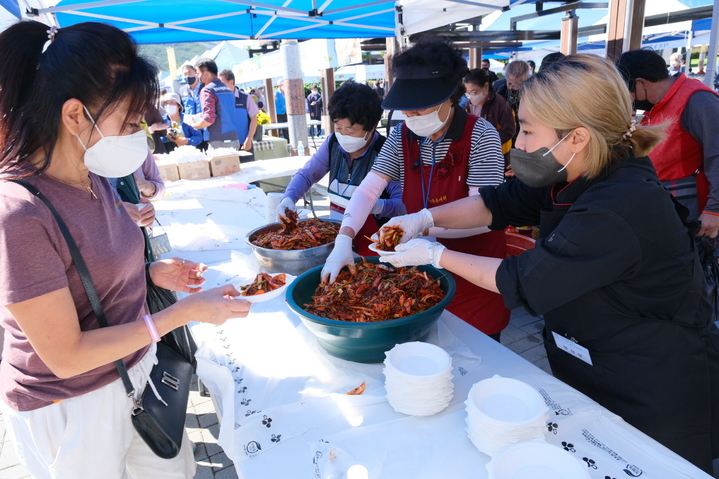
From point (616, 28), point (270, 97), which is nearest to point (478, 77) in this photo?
point (616, 28)

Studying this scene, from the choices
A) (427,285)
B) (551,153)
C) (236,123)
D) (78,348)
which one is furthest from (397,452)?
(236,123)

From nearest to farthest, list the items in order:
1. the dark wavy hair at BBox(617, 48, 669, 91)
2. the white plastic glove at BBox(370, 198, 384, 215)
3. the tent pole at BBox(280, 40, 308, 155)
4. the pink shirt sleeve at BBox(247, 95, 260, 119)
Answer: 1. the white plastic glove at BBox(370, 198, 384, 215)
2. the dark wavy hair at BBox(617, 48, 669, 91)
3. the pink shirt sleeve at BBox(247, 95, 260, 119)
4. the tent pole at BBox(280, 40, 308, 155)

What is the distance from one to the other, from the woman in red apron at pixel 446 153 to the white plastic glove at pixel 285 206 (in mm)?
650

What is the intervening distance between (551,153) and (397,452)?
47.7 inches

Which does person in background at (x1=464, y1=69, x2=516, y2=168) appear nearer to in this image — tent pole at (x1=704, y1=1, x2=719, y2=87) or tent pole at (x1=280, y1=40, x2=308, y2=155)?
tent pole at (x1=704, y1=1, x2=719, y2=87)

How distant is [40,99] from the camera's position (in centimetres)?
129

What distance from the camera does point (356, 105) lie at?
315 cm

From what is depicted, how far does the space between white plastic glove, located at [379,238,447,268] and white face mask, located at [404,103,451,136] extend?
86cm

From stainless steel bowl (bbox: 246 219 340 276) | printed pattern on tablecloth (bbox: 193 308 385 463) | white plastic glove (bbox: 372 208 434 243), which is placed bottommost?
printed pattern on tablecloth (bbox: 193 308 385 463)

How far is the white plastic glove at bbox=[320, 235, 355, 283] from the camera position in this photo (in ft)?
7.43

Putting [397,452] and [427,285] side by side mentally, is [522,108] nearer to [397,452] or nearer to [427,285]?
[427,285]

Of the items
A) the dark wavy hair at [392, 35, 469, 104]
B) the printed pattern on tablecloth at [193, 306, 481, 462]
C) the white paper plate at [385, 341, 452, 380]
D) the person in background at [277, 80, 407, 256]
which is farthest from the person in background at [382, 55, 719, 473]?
the person in background at [277, 80, 407, 256]

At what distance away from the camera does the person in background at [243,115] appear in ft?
26.3

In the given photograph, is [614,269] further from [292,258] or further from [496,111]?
[496,111]
